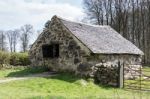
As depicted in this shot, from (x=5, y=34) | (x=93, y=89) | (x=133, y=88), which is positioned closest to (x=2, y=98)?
(x=93, y=89)

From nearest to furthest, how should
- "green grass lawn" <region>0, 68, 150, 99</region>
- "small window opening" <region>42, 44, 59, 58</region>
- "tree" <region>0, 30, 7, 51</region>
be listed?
"green grass lawn" <region>0, 68, 150, 99</region>, "small window opening" <region>42, 44, 59, 58</region>, "tree" <region>0, 30, 7, 51</region>

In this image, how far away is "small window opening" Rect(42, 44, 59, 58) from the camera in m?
25.9

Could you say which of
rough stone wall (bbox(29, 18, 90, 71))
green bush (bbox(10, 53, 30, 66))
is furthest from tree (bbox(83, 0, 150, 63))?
rough stone wall (bbox(29, 18, 90, 71))

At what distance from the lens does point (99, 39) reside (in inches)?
1032

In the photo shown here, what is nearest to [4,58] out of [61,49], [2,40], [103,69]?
[61,49]

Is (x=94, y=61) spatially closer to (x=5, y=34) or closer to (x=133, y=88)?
(x=133, y=88)

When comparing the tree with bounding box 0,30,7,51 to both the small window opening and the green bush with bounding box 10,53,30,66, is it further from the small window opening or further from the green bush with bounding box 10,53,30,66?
the small window opening

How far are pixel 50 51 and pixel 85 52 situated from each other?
4.07 m

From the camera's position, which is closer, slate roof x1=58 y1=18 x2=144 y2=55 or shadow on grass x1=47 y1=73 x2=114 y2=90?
shadow on grass x1=47 y1=73 x2=114 y2=90

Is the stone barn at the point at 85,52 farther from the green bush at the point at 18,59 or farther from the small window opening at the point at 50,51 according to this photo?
the green bush at the point at 18,59

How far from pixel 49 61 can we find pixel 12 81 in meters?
6.44

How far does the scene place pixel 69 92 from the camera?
18781 mm

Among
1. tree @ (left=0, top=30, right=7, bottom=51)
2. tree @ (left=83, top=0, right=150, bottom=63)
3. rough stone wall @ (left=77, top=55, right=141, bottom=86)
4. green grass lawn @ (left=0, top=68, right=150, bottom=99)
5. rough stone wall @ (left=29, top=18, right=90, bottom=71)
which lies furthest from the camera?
tree @ (left=0, top=30, right=7, bottom=51)

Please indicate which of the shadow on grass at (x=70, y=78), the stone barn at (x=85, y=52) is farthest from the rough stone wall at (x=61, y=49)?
the shadow on grass at (x=70, y=78)
